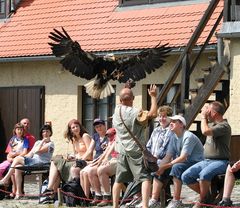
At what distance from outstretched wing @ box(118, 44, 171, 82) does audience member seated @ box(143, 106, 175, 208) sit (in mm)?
3286

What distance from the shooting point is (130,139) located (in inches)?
514

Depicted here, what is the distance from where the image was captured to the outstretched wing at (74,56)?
56.9ft

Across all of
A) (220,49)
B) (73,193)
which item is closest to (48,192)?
(73,193)

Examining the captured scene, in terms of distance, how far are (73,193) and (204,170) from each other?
2.64 metres

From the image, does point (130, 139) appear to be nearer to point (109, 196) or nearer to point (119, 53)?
point (109, 196)

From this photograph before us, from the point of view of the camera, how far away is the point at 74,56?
686 inches

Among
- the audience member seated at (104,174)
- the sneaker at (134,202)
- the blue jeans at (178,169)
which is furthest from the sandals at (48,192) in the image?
the blue jeans at (178,169)

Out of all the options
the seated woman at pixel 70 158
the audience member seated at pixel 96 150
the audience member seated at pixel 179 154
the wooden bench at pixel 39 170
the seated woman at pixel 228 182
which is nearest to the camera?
the seated woman at pixel 228 182

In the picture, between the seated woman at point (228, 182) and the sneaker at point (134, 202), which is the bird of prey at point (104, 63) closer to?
the sneaker at point (134, 202)

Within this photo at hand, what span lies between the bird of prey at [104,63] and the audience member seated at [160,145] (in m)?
3.20

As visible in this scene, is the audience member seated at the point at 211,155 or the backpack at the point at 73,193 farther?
the backpack at the point at 73,193

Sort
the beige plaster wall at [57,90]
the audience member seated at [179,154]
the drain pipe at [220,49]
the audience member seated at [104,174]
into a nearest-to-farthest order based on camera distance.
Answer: the audience member seated at [179,154]
the audience member seated at [104,174]
the drain pipe at [220,49]
the beige plaster wall at [57,90]

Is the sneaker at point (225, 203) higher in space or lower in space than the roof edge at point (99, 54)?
lower

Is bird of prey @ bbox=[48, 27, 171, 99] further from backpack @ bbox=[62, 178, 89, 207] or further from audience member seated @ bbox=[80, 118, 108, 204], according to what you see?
backpack @ bbox=[62, 178, 89, 207]
